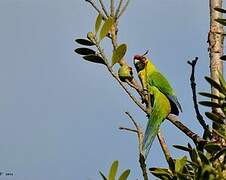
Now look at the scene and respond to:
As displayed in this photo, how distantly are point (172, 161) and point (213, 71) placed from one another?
0.48m

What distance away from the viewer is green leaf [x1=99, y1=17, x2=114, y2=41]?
1456 millimetres

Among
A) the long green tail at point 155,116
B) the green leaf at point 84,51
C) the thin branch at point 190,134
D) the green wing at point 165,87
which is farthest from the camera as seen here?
the green wing at point 165,87

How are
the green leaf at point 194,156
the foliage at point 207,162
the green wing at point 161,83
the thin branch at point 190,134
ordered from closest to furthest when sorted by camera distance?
the foliage at point 207,162
the green leaf at point 194,156
the thin branch at point 190,134
the green wing at point 161,83

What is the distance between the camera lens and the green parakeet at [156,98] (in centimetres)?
199

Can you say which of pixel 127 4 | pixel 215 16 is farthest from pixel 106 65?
pixel 215 16

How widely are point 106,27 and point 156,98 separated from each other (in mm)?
1219

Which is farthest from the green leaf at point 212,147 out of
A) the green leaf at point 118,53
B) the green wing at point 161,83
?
the green wing at point 161,83

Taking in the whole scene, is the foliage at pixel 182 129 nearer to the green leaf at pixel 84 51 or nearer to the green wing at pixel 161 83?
the green leaf at pixel 84 51

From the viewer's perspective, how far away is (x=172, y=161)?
1.29m

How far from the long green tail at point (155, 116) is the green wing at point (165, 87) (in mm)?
27

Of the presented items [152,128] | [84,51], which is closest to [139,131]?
[84,51]

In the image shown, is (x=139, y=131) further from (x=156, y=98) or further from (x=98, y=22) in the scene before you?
(x=156, y=98)

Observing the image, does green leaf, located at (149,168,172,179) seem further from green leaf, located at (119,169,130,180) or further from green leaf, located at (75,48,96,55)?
green leaf, located at (75,48,96,55)

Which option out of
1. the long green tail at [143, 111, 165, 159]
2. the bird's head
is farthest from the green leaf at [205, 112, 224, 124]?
the bird's head
